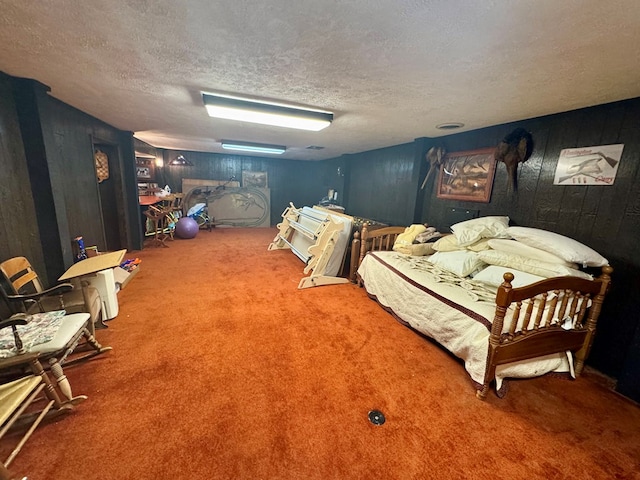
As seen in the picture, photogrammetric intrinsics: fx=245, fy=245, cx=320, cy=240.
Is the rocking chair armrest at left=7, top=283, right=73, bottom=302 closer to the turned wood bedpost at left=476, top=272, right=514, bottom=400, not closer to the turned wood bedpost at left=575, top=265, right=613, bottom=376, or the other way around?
the turned wood bedpost at left=476, top=272, right=514, bottom=400

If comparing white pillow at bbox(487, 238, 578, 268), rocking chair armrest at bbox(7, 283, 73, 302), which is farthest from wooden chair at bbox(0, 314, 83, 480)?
white pillow at bbox(487, 238, 578, 268)

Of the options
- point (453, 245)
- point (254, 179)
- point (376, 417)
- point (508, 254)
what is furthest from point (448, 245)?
point (254, 179)

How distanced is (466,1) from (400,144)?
3460mm

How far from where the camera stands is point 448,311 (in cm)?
198

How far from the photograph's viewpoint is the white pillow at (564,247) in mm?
Result: 1858

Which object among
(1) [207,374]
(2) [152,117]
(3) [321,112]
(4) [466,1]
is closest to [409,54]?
(4) [466,1]

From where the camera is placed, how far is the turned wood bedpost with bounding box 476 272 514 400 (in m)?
1.53

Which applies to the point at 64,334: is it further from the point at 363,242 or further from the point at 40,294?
the point at 363,242

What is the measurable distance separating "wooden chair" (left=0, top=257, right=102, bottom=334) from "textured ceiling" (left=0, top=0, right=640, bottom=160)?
1.46 m

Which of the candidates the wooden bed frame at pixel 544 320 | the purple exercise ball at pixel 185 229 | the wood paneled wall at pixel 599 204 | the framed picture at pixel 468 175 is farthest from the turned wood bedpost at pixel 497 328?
the purple exercise ball at pixel 185 229

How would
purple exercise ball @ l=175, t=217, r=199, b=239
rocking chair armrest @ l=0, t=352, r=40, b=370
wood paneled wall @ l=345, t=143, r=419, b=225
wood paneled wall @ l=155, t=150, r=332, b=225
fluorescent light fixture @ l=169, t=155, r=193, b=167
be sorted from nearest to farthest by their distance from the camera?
rocking chair armrest @ l=0, t=352, r=40, b=370
wood paneled wall @ l=345, t=143, r=419, b=225
purple exercise ball @ l=175, t=217, r=199, b=239
fluorescent light fixture @ l=169, t=155, r=193, b=167
wood paneled wall @ l=155, t=150, r=332, b=225

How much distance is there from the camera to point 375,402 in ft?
5.34

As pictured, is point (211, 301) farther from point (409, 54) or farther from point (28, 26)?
point (409, 54)

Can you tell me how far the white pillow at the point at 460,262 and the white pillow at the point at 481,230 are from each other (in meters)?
0.14
